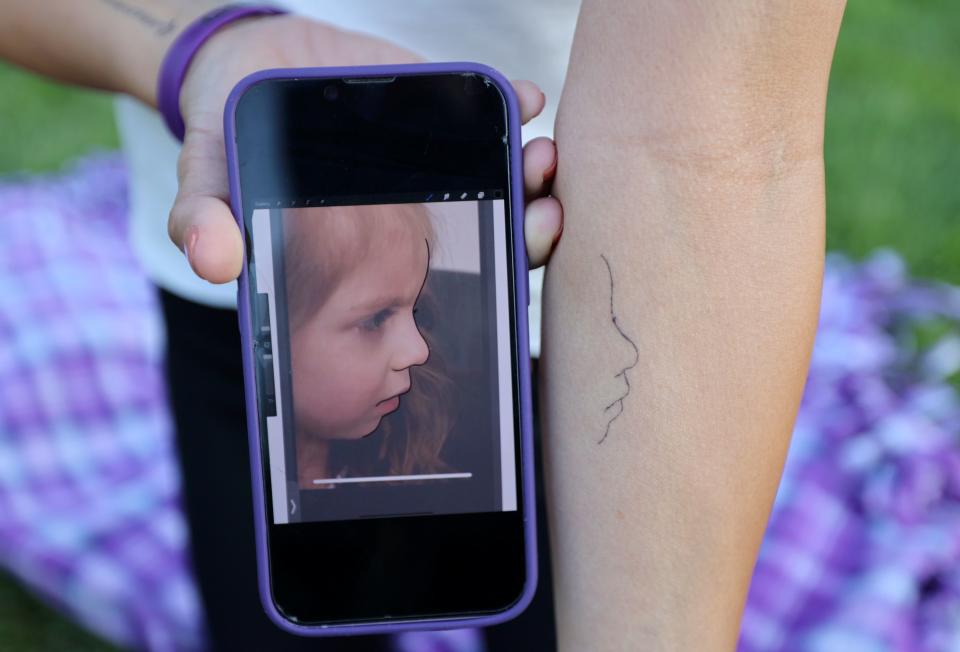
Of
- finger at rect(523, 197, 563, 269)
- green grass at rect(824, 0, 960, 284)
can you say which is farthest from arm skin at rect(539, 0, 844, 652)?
green grass at rect(824, 0, 960, 284)

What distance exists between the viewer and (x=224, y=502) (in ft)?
4.29

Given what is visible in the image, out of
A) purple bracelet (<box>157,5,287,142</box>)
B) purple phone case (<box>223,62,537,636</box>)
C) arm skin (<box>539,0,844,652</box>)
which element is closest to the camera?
arm skin (<box>539,0,844,652</box>)

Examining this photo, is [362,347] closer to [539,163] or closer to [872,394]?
[539,163]

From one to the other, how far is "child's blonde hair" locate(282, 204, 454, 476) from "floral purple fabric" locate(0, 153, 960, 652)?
0.77 metres

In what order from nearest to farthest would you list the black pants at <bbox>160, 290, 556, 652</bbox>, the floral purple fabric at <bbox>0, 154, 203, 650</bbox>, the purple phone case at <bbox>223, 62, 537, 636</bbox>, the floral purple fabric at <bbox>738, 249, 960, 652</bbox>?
the purple phone case at <bbox>223, 62, 537, 636</bbox>
the black pants at <bbox>160, 290, 556, 652</bbox>
the floral purple fabric at <bbox>738, 249, 960, 652</bbox>
the floral purple fabric at <bbox>0, 154, 203, 650</bbox>

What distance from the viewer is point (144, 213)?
1.27 m

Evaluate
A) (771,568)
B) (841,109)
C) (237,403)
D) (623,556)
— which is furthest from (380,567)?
(841,109)

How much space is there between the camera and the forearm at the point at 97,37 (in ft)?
3.34

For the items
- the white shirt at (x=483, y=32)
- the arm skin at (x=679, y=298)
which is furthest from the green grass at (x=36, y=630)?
the arm skin at (x=679, y=298)

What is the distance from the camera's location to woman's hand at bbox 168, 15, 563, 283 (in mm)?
762

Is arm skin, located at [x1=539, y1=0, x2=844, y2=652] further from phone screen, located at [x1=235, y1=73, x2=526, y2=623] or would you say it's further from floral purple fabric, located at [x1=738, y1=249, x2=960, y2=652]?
floral purple fabric, located at [x1=738, y1=249, x2=960, y2=652]

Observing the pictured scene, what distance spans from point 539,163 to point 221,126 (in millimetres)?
299

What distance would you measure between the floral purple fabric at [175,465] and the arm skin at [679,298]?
34.2 inches

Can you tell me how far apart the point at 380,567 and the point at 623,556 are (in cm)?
23
